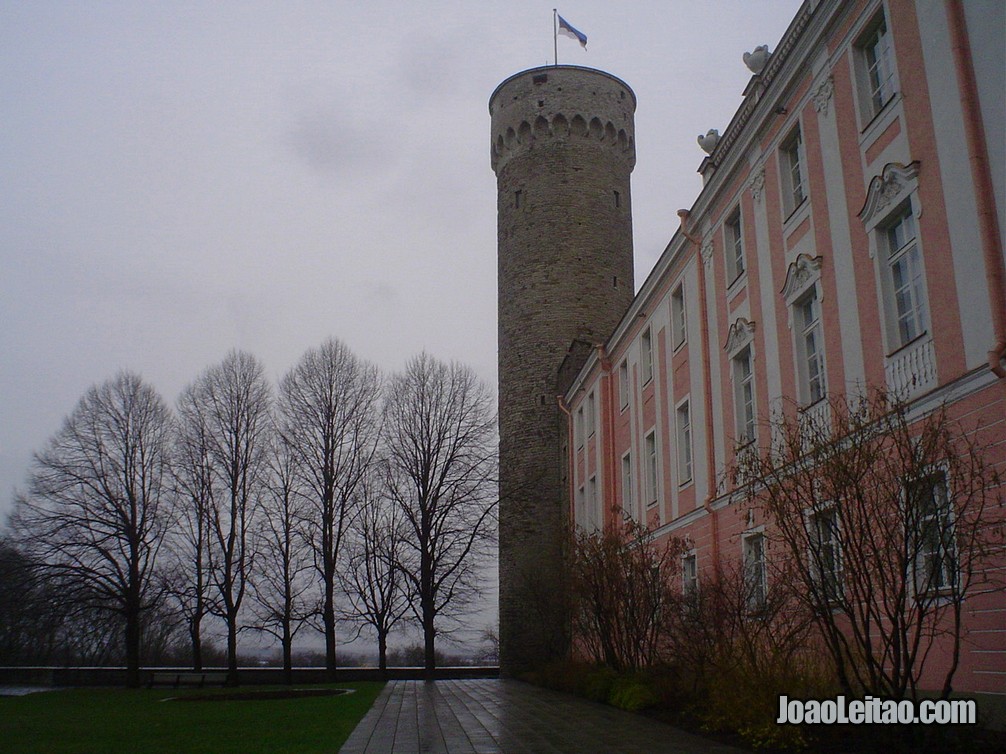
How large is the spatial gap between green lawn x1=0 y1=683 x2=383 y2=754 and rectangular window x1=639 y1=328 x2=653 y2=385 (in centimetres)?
917

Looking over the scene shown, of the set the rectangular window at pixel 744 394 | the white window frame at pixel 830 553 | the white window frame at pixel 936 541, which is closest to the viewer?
the white window frame at pixel 936 541

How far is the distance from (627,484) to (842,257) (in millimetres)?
12254

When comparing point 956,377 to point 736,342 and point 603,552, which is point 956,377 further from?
point 603,552

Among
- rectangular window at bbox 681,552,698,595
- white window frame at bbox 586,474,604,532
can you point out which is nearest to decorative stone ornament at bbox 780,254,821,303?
rectangular window at bbox 681,552,698,595

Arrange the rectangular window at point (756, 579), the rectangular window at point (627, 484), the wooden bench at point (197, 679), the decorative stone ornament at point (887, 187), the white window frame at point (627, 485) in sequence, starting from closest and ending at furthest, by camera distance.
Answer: the decorative stone ornament at point (887, 187)
the rectangular window at point (756, 579)
the white window frame at point (627, 485)
the rectangular window at point (627, 484)
the wooden bench at point (197, 679)

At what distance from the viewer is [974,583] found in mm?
7879

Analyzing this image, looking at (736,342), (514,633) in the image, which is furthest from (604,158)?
(736,342)

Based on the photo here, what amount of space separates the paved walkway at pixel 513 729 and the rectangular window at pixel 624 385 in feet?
28.5

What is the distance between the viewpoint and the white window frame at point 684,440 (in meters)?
18.0

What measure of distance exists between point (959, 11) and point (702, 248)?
27.0 ft

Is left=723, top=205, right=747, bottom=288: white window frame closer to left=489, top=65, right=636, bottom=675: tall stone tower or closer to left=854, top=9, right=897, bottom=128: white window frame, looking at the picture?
left=854, top=9, right=897, bottom=128: white window frame

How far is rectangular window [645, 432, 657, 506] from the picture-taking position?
20.6 metres

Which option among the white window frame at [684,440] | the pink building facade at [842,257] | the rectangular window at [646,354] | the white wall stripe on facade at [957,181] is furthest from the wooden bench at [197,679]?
the white wall stripe on facade at [957,181]

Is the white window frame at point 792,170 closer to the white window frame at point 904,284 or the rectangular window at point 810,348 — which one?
the rectangular window at point 810,348
